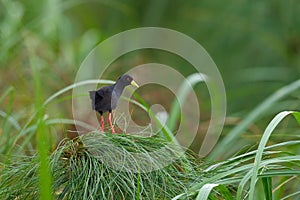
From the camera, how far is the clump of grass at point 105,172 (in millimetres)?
1481

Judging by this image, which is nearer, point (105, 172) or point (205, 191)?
point (205, 191)

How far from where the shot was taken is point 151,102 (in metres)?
3.68

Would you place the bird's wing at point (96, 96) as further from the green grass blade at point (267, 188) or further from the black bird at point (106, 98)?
the green grass blade at point (267, 188)

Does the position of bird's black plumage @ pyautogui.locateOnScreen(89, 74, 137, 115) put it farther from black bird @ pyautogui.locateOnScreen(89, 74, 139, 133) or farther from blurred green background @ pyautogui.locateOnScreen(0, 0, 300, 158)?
blurred green background @ pyautogui.locateOnScreen(0, 0, 300, 158)

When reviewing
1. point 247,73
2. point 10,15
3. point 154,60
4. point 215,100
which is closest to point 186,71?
point 154,60

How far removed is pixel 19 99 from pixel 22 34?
42 centimetres

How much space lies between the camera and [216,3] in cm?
564

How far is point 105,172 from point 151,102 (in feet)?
7.15

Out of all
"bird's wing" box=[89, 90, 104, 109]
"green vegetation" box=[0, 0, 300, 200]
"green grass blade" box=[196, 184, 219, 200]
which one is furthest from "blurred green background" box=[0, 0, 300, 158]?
"green grass blade" box=[196, 184, 219, 200]

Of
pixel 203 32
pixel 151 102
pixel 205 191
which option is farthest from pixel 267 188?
pixel 203 32

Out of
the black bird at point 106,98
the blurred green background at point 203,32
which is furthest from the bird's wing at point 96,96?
the blurred green background at point 203,32

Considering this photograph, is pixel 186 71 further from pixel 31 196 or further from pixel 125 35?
pixel 31 196

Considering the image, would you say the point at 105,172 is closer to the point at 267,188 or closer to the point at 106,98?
the point at 106,98

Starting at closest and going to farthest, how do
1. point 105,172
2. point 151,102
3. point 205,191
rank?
1. point 205,191
2. point 105,172
3. point 151,102
